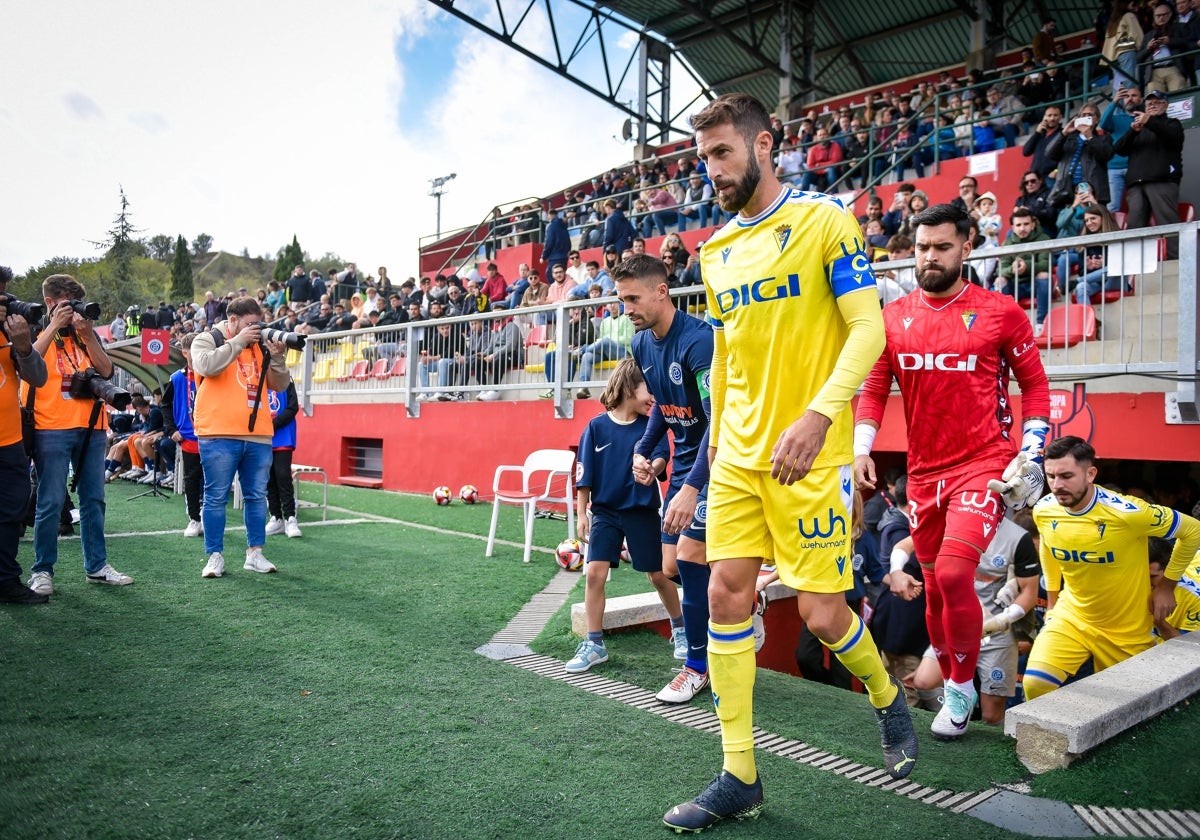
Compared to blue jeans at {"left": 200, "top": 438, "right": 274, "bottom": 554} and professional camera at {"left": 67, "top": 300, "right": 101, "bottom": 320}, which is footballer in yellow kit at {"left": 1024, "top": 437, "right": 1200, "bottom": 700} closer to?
blue jeans at {"left": 200, "top": 438, "right": 274, "bottom": 554}

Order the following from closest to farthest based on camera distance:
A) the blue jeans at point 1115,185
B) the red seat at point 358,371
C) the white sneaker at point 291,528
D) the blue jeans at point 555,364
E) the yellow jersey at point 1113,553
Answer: the yellow jersey at point 1113,553 → the white sneaker at point 291,528 → the blue jeans at point 1115,185 → the blue jeans at point 555,364 → the red seat at point 358,371

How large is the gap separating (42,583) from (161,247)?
3543 inches

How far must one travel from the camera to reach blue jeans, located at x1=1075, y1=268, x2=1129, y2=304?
7.37 m

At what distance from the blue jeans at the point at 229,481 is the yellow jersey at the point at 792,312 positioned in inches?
188

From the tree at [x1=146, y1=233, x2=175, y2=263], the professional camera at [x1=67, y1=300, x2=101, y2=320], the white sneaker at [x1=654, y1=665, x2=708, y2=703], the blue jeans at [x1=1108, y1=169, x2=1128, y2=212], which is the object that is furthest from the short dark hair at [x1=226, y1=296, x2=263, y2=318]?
the tree at [x1=146, y1=233, x2=175, y2=263]

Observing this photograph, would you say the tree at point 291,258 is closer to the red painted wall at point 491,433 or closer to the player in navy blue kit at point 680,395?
the red painted wall at point 491,433

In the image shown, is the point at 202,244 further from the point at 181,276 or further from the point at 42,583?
the point at 42,583

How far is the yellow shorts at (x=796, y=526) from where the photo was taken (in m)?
2.89

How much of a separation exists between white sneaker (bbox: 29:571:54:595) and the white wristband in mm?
5250

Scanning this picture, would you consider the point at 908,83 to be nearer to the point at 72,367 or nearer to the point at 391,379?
the point at 391,379

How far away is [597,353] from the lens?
11.1 meters

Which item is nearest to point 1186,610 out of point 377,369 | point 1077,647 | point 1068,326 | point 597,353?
point 1077,647

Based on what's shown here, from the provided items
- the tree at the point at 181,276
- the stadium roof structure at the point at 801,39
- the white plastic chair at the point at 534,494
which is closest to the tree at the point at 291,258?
the tree at the point at 181,276

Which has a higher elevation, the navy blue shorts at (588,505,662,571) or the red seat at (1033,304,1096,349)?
the red seat at (1033,304,1096,349)
